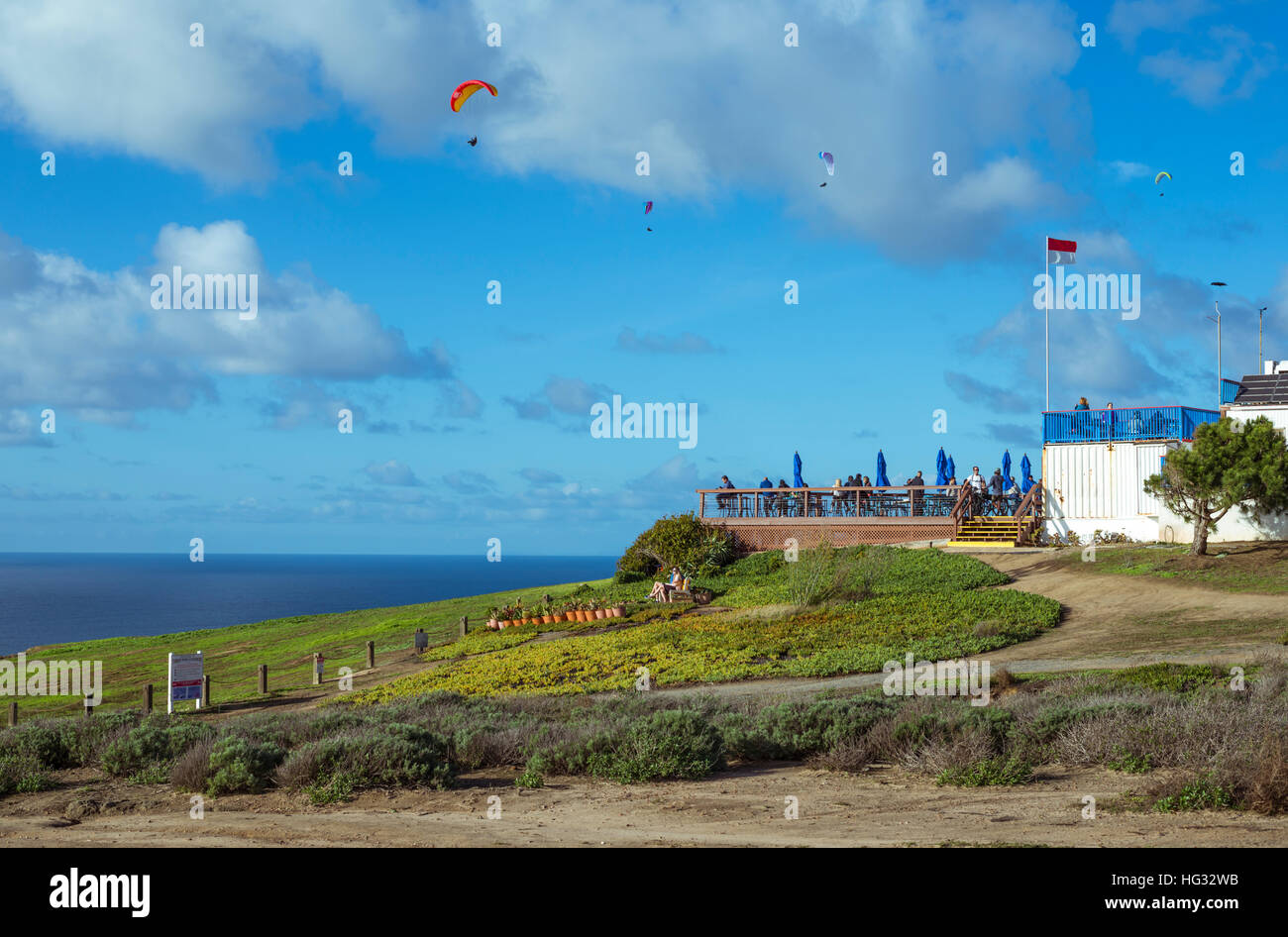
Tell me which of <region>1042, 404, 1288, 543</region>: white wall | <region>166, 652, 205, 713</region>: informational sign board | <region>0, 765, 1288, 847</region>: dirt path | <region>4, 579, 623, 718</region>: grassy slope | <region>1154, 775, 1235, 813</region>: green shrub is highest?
<region>1042, 404, 1288, 543</region>: white wall

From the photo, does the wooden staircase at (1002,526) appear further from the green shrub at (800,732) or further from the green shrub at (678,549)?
the green shrub at (800,732)

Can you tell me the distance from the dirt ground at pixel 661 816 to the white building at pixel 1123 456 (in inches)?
1026

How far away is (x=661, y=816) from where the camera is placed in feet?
26.4

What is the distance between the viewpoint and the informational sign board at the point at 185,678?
20.1m

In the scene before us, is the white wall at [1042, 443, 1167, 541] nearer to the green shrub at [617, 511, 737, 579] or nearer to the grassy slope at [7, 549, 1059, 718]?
the grassy slope at [7, 549, 1059, 718]

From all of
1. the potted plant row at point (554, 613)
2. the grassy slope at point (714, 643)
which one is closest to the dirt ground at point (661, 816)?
the grassy slope at point (714, 643)

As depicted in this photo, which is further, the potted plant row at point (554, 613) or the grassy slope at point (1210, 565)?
the potted plant row at point (554, 613)

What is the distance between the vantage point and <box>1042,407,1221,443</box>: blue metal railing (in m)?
33.1

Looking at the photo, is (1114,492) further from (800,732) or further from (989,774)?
(989,774)

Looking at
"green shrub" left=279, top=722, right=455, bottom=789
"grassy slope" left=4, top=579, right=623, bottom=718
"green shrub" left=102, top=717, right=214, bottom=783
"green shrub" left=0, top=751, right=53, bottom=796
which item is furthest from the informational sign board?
"green shrub" left=279, top=722, right=455, bottom=789

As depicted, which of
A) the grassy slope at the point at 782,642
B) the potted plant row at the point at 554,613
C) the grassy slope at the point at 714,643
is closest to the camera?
the grassy slope at the point at 782,642

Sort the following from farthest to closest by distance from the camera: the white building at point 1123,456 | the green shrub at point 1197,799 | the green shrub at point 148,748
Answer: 1. the white building at point 1123,456
2. the green shrub at point 148,748
3. the green shrub at point 1197,799

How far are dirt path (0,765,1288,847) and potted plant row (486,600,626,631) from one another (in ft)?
63.5
